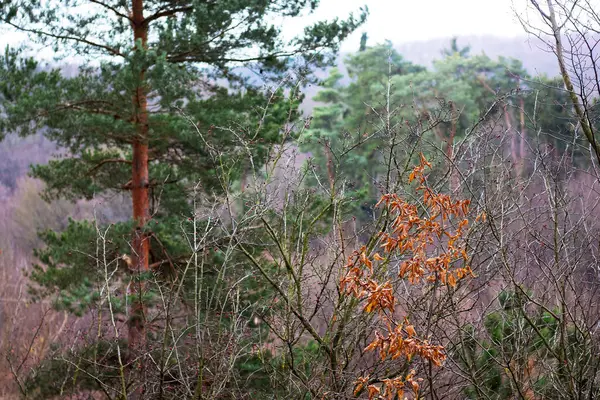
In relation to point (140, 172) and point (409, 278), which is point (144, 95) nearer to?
point (140, 172)

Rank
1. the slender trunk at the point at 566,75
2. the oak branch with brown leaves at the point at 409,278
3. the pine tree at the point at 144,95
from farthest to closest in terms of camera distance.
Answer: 1. the pine tree at the point at 144,95
2. the slender trunk at the point at 566,75
3. the oak branch with brown leaves at the point at 409,278

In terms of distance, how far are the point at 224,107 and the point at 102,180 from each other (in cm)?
293

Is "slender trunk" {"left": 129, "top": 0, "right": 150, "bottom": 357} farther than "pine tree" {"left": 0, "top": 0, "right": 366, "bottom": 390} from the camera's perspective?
Yes

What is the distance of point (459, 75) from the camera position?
27438 millimetres

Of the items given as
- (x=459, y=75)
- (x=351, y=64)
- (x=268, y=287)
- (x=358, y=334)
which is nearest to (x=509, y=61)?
(x=459, y=75)

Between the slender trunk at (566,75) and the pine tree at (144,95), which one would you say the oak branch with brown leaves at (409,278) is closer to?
the slender trunk at (566,75)

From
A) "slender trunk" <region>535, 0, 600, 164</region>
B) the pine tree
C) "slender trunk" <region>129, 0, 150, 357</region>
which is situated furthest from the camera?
"slender trunk" <region>129, 0, 150, 357</region>

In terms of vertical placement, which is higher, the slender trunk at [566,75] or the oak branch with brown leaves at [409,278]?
the slender trunk at [566,75]

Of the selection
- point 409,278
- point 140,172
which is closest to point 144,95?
point 140,172

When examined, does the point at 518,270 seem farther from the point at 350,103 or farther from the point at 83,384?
the point at 350,103

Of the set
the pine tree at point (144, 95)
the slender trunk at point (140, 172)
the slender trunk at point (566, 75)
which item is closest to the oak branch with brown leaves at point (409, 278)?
the slender trunk at point (566, 75)

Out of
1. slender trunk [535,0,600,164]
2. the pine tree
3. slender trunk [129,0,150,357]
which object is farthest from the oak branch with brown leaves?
slender trunk [129,0,150,357]

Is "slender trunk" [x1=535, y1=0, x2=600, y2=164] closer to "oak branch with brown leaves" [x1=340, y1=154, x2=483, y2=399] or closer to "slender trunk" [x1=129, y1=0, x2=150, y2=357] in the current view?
"oak branch with brown leaves" [x1=340, y1=154, x2=483, y2=399]

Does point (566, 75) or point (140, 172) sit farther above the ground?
point (566, 75)
